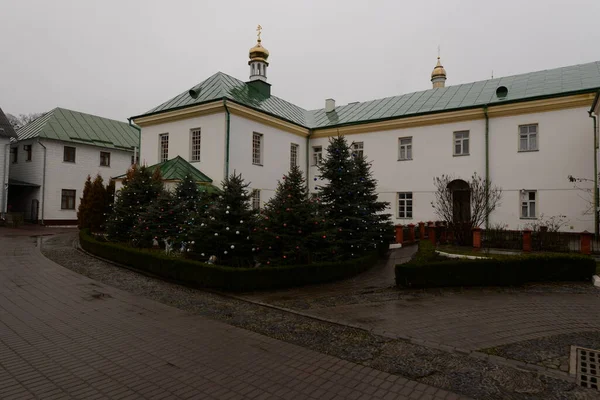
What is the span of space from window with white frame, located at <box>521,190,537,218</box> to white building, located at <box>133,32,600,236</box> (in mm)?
51

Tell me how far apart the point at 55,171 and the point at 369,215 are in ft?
84.5

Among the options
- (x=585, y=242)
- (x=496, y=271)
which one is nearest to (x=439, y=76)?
(x=585, y=242)

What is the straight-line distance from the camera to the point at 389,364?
15.8 feet

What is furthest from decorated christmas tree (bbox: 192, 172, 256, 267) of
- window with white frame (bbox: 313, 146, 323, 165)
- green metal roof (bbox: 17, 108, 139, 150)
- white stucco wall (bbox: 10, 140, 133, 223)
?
green metal roof (bbox: 17, 108, 139, 150)

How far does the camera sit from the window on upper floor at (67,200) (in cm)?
2902

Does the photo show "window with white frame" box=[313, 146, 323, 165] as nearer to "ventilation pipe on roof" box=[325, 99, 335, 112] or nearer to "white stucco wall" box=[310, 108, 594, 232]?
"white stucco wall" box=[310, 108, 594, 232]

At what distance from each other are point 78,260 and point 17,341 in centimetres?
810

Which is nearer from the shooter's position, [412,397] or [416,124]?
[412,397]

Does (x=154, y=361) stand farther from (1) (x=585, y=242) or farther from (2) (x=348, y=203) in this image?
(1) (x=585, y=242)

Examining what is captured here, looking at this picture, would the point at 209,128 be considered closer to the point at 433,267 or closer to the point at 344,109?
the point at 344,109

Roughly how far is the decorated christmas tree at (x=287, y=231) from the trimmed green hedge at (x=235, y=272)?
621mm

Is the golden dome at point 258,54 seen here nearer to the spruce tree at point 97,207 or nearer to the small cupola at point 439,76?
the spruce tree at point 97,207

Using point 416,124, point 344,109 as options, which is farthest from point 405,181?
point 344,109

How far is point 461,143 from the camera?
69.6 feet
